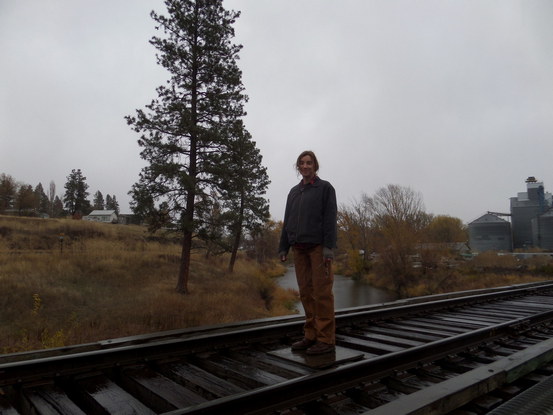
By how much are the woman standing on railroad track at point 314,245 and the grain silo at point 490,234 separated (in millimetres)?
61628

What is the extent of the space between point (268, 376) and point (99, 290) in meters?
15.2

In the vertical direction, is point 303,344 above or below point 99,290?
above

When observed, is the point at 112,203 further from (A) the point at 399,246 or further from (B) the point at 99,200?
(A) the point at 399,246

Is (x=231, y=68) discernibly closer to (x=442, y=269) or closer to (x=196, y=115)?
(x=196, y=115)

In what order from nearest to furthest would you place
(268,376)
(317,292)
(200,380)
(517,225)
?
(200,380) < (268,376) < (317,292) < (517,225)

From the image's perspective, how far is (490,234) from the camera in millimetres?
57875

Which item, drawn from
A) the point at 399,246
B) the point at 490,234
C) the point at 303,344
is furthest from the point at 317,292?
the point at 490,234

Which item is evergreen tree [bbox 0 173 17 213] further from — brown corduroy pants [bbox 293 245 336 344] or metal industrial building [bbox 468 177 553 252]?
metal industrial building [bbox 468 177 553 252]

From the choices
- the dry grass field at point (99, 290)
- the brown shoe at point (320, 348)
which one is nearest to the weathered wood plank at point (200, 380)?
the brown shoe at point (320, 348)

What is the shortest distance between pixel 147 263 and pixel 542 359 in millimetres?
21218

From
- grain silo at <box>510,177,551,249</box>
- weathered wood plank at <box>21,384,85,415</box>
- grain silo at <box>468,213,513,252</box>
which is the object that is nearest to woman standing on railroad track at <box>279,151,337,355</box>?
weathered wood plank at <box>21,384,85,415</box>

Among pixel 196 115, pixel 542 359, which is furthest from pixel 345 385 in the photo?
pixel 196 115

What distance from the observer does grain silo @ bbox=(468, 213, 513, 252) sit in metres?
56.7

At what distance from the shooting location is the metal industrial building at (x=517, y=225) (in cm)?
5540
